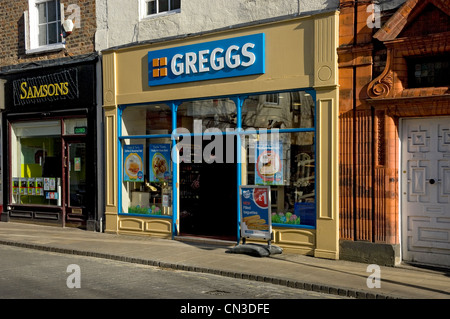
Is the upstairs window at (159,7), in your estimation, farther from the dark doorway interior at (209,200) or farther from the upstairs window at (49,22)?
the dark doorway interior at (209,200)

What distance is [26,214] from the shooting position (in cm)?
1617

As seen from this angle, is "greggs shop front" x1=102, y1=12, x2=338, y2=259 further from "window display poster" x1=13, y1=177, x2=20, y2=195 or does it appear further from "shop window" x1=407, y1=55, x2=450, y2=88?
"window display poster" x1=13, y1=177, x2=20, y2=195

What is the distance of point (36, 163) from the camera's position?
16.2 meters

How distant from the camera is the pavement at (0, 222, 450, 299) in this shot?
26.5 ft

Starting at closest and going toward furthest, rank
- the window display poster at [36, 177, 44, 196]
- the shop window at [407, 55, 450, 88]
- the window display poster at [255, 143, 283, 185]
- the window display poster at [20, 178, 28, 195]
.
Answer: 1. the shop window at [407, 55, 450, 88]
2. the window display poster at [255, 143, 283, 185]
3. the window display poster at [36, 177, 44, 196]
4. the window display poster at [20, 178, 28, 195]

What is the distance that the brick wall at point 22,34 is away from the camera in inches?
581

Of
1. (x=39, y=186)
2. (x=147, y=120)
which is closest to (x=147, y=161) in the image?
(x=147, y=120)

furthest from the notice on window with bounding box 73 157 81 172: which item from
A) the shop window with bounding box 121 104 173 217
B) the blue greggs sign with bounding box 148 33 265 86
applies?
the blue greggs sign with bounding box 148 33 265 86

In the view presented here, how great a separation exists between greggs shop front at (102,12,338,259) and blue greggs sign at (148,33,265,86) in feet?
0.08

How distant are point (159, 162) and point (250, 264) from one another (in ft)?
14.8

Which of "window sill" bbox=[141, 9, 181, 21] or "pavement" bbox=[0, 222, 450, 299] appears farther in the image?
"window sill" bbox=[141, 9, 181, 21]

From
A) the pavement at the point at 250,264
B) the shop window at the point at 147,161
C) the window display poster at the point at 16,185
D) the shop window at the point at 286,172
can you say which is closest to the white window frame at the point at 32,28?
the window display poster at the point at 16,185

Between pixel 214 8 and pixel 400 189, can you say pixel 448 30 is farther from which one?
pixel 214 8
